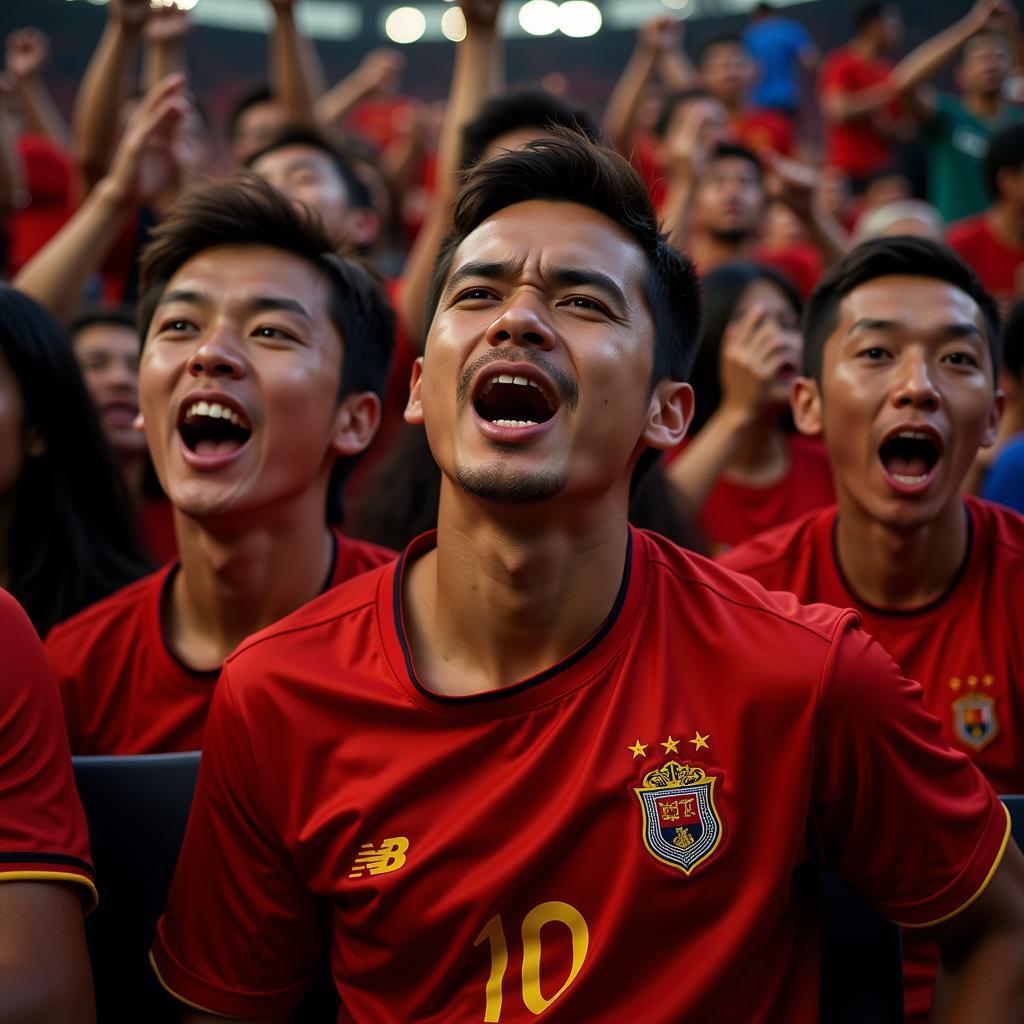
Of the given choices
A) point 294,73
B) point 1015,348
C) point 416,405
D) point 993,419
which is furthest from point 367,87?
point 416,405

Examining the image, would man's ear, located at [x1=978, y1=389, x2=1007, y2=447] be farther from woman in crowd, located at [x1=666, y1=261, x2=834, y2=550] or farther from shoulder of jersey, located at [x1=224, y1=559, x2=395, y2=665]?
shoulder of jersey, located at [x1=224, y1=559, x2=395, y2=665]

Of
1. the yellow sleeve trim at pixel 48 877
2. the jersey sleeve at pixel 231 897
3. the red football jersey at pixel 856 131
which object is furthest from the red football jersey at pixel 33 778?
the red football jersey at pixel 856 131

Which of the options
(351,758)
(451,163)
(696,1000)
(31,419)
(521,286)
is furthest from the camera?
(451,163)

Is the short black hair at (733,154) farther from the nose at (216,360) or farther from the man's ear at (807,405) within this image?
the nose at (216,360)

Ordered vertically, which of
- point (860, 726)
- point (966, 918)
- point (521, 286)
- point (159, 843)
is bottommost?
point (159, 843)

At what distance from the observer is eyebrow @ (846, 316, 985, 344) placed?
2.56m

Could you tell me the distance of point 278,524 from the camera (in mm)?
2627

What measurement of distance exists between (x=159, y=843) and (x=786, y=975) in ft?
3.17

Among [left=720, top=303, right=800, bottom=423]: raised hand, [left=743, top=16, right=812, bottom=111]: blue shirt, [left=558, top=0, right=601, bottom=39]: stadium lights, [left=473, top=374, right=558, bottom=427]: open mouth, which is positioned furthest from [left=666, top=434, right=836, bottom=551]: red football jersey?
[left=558, top=0, right=601, bottom=39]: stadium lights

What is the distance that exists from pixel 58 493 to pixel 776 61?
8.27m

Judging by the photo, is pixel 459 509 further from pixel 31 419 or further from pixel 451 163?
pixel 451 163

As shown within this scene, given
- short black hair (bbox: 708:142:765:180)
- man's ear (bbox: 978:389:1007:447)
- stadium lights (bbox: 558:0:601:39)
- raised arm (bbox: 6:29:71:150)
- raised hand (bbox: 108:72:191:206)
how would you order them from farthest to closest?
stadium lights (bbox: 558:0:601:39)
short black hair (bbox: 708:142:765:180)
raised arm (bbox: 6:29:71:150)
raised hand (bbox: 108:72:191:206)
man's ear (bbox: 978:389:1007:447)

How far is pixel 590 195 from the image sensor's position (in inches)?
77.6

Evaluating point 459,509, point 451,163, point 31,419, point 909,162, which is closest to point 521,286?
point 459,509
